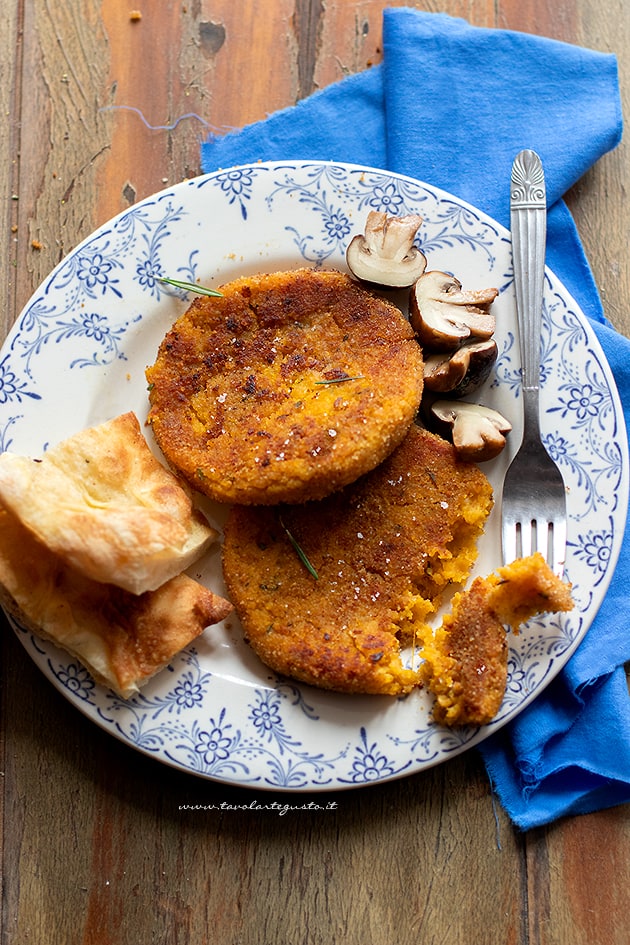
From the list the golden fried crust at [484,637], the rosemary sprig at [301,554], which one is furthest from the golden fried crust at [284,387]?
the golden fried crust at [484,637]

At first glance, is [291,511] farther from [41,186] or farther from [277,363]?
[41,186]

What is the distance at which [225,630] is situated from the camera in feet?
9.59

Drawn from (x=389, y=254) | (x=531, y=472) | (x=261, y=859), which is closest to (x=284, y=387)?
(x=389, y=254)

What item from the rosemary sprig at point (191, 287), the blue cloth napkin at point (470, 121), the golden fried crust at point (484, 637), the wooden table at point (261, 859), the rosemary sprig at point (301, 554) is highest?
the blue cloth napkin at point (470, 121)

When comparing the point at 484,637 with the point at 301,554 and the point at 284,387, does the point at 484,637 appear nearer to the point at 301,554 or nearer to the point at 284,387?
the point at 301,554

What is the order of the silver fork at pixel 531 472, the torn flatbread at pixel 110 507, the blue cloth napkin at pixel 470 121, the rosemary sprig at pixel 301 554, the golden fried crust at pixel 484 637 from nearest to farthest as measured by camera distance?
the torn flatbread at pixel 110 507 < the golden fried crust at pixel 484 637 < the rosemary sprig at pixel 301 554 < the silver fork at pixel 531 472 < the blue cloth napkin at pixel 470 121

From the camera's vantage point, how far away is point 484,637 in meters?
2.73

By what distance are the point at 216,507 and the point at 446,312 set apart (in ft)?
3.42

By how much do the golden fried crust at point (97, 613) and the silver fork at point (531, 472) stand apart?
1065 millimetres

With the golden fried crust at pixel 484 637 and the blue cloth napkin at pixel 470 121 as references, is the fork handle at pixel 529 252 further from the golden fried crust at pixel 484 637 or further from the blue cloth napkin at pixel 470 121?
the golden fried crust at pixel 484 637

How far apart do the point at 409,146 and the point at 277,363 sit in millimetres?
1057

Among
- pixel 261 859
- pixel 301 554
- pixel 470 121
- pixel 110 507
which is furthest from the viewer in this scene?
pixel 470 121

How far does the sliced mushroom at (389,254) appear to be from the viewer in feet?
9.62

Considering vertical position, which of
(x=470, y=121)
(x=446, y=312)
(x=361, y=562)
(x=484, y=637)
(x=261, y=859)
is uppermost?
(x=470, y=121)
